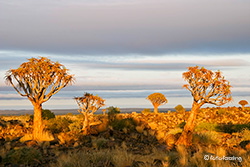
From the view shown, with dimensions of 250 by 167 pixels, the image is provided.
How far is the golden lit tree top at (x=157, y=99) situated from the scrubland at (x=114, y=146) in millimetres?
28404

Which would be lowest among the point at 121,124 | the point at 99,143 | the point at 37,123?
the point at 99,143

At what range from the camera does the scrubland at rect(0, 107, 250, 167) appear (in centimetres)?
1188

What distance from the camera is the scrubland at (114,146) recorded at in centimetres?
1188

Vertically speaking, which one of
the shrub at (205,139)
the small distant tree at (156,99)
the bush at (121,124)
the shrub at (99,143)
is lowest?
the shrub at (205,139)

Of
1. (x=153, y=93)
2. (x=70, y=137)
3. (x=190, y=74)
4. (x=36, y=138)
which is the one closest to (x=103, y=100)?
(x=70, y=137)

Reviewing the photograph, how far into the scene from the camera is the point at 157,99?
59156 millimetres

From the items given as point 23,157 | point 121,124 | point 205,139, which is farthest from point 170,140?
point 23,157

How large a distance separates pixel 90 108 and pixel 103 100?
1367 mm

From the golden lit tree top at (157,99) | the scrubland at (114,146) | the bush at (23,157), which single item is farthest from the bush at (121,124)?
the golden lit tree top at (157,99)

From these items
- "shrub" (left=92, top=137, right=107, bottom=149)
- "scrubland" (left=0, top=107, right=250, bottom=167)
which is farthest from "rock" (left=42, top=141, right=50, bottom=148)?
"shrub" (left=92, top=137, right=107, bottom=149)

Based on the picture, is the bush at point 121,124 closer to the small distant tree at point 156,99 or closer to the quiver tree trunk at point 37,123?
the quiver tree trunk at point 37,123

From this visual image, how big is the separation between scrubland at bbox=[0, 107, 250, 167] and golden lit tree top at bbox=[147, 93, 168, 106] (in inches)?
1118

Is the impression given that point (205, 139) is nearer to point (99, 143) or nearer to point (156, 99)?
point (99, 143)

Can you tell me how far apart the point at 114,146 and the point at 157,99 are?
41263 mm
